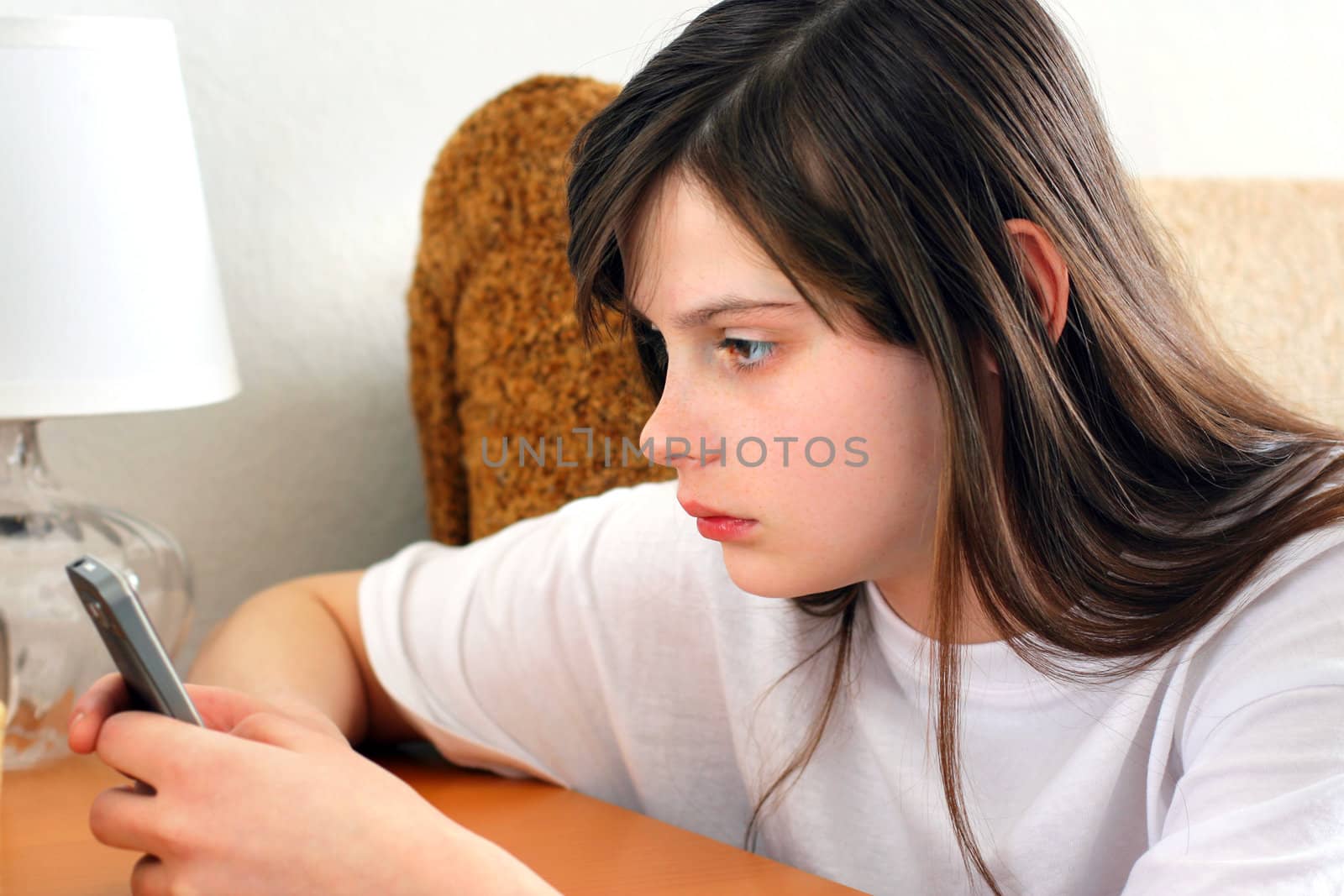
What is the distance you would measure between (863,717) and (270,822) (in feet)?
1.28

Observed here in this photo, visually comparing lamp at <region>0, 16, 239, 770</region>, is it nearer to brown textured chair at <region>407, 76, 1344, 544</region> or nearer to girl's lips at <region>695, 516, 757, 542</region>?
brown textured chair at <region>407, 76, 1344, 544</region>

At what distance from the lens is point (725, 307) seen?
583mm

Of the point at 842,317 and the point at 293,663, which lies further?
the point at 293,663

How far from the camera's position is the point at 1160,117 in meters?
1.58

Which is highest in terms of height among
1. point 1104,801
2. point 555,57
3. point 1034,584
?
point 555,57

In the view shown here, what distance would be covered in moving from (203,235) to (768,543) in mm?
487

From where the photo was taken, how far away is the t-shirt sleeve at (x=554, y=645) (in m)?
0.82

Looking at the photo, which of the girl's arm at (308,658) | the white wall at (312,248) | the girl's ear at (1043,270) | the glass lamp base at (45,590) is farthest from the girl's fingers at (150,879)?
the white wall at (312,248)

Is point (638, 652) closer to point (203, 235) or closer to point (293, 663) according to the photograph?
point (293, 663)

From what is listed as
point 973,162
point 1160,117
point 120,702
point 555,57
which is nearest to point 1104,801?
point 973,162

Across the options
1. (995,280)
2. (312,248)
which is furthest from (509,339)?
(995,280)

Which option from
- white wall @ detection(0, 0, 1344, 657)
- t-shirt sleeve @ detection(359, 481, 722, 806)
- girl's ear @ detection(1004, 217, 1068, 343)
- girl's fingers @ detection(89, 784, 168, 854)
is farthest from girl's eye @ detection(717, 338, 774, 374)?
white wall @ detection(0, 0, 1344, 657)

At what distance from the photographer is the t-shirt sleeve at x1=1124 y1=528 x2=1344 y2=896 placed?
1.56ft

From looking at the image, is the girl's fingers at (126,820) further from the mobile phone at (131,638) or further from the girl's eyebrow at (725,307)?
the girl's eyebrow at (725,307)
